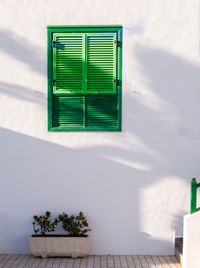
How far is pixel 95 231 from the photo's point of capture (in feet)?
21.4

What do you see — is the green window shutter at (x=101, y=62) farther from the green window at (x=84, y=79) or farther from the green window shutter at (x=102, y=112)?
the green window shutter at (x=102, y=112)

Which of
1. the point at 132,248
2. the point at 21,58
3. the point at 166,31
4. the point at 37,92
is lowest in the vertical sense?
the point at 132,248

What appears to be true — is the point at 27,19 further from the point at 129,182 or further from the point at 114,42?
the point at 129,182

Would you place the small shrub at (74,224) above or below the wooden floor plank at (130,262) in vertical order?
above

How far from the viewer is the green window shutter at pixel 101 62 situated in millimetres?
6480

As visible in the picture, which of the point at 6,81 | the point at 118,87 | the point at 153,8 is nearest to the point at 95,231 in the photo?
the point at 118,87

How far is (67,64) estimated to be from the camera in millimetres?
6531

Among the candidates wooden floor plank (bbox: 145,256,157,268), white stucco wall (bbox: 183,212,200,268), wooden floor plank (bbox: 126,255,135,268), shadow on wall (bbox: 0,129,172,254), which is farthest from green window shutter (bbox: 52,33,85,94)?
wooden floor plank (bbox: 145,256,157,268)

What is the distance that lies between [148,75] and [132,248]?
280 cm

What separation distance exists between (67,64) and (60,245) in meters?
2.88

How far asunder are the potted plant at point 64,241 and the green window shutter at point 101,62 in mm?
2063

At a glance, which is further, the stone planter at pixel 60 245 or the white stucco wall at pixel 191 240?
the stone planter at pixel 60 245

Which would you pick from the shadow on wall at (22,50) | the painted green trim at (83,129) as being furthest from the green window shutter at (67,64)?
the painted green trim at (83,129)

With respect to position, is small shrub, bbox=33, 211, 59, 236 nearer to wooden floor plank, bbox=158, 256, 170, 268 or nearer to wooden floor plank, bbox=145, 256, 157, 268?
wooden floor plank, bbox=145, 256, 157, 268
